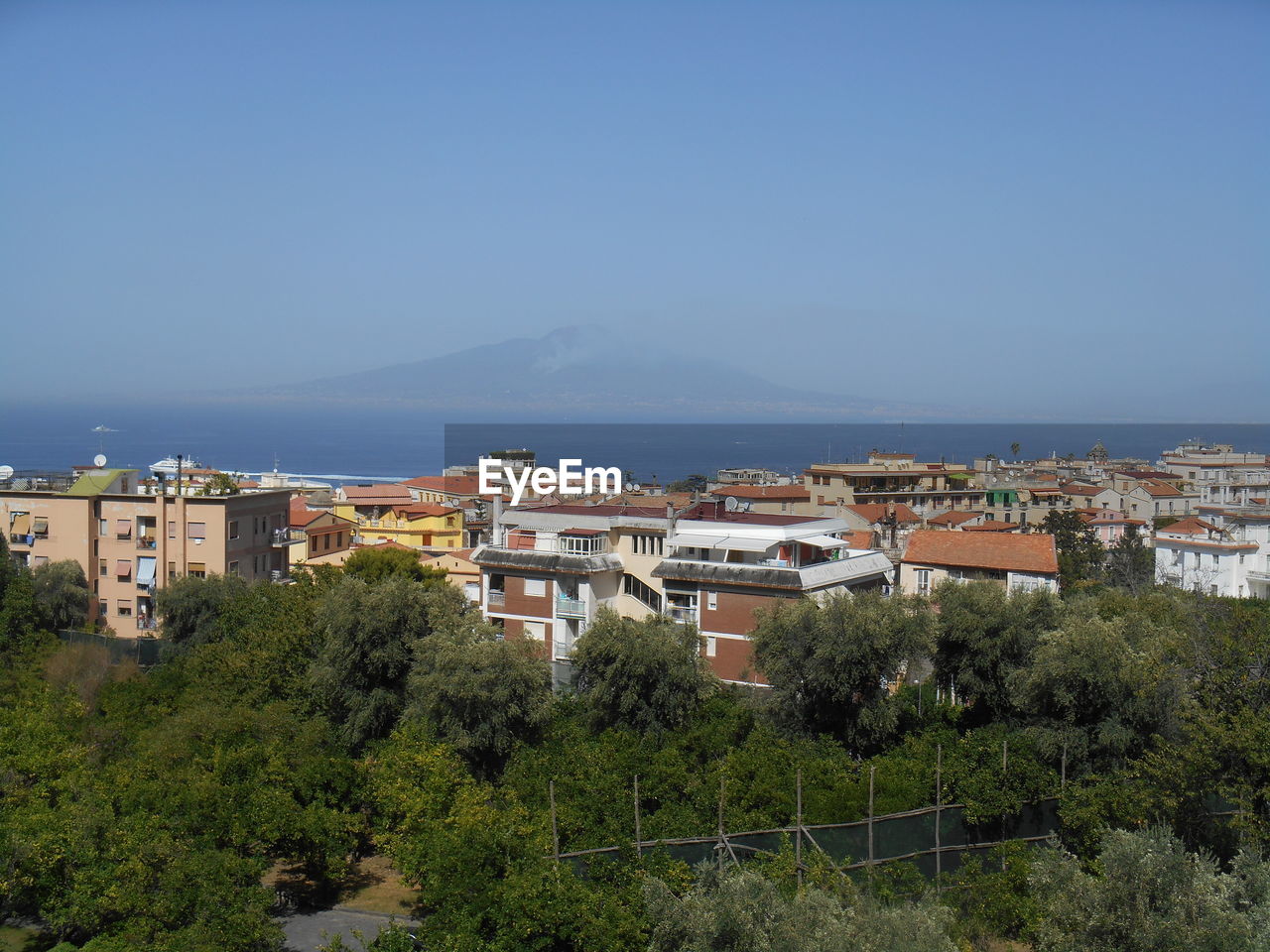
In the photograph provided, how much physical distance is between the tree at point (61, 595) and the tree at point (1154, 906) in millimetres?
27457

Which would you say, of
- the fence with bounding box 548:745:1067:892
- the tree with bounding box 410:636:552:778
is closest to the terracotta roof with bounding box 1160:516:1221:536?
the fence with bounding box 548:745:1067:892

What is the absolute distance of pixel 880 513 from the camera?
57062 millimetres

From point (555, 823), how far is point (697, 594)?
1167 cm

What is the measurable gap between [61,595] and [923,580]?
2499 cm

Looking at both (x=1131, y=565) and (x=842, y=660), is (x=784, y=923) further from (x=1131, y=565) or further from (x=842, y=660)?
(x=1131, y=565)

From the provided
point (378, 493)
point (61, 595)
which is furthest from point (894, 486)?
point (61, 595)

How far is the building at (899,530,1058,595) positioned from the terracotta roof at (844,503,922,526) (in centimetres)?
1727

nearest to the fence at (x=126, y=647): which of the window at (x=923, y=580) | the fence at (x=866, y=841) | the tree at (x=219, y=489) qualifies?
the tree at (x=219, y=489)

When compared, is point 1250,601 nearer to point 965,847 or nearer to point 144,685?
point 965,847

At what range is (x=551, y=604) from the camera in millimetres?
27844

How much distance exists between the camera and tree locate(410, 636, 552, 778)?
63.6ft

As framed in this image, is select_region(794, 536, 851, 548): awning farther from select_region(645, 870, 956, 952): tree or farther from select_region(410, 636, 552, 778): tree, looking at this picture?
select_region(645, 870, 956, 952): tree

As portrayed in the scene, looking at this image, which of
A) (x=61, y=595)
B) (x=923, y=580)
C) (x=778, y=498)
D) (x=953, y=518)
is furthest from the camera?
(x=778, y=498)

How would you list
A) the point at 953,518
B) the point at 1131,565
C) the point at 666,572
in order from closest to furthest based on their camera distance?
the point at 666,572
the point at 1131,565
the point at 953,518
